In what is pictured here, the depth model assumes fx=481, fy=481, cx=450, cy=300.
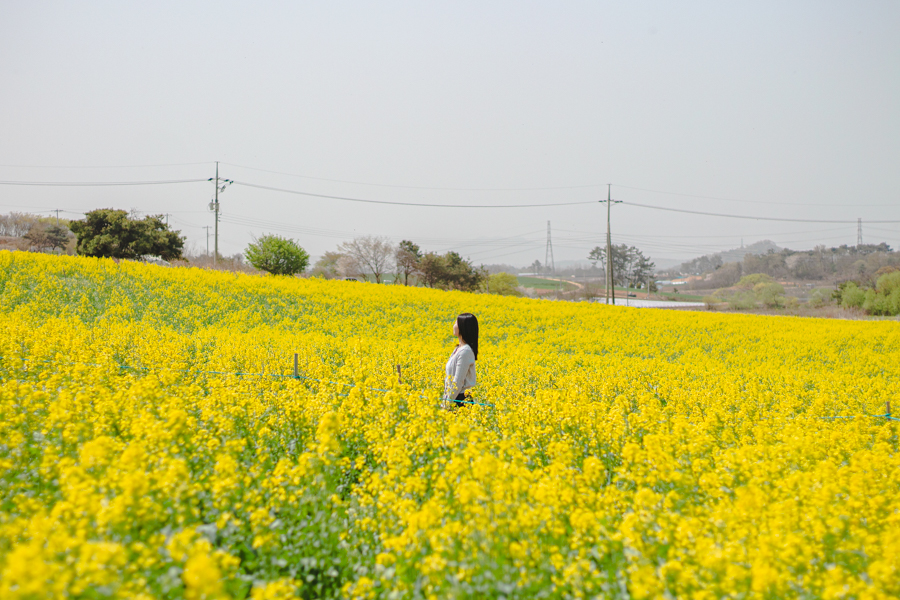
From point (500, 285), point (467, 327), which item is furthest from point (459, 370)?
point (500, 285)

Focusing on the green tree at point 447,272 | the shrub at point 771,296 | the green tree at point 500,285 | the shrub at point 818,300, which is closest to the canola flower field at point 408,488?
the green tree at point 447,272

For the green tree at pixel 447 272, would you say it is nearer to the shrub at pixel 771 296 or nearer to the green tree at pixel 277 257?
the green tree at pixel 277 257

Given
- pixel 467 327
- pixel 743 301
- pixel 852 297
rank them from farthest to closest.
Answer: pixel 743 301
pixel 852 297
pixel 467 327

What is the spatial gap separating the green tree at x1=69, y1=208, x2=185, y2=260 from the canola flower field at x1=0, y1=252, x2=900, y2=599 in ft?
103

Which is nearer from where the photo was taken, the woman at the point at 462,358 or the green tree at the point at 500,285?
the woman at the point at 462,358

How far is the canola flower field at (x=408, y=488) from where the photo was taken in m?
2.42

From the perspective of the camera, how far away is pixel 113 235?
35.2m

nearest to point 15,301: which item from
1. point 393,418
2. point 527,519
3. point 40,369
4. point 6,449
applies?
point 40,369

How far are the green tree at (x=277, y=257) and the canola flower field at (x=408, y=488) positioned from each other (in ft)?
64.1

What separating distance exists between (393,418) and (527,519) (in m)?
2.46

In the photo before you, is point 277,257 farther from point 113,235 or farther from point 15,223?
point 15,223

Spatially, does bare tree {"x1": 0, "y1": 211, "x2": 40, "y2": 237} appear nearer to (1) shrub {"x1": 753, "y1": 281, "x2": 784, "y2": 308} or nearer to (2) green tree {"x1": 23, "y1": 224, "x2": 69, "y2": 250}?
(2) green tree {"x1": 23, "y1": 224, "x2": 69, "y2": 250}

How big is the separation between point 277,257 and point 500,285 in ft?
103

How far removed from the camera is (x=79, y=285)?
15930 mm
